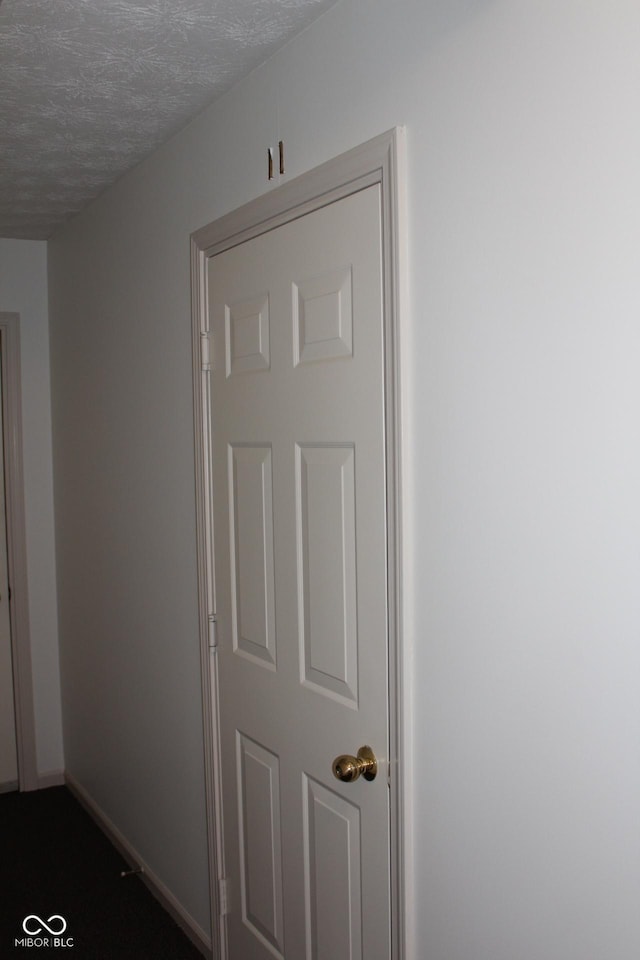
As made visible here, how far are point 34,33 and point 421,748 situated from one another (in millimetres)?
1757

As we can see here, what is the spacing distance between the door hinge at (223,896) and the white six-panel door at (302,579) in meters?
0.02

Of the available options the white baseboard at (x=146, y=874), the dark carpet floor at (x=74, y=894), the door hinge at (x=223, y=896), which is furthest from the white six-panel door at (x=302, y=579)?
the dark carpet floor at (x=74, y=894)

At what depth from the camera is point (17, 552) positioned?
393 centimetres

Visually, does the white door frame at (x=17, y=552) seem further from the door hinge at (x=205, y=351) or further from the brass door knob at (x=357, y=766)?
the brass door knob at (x=357, y=766)

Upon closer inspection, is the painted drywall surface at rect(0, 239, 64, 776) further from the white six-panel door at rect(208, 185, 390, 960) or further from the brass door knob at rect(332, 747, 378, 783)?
the brass door knob at rect(332, 747, 378, 783)

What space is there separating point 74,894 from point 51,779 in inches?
42.5

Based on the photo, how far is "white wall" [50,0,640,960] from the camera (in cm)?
122

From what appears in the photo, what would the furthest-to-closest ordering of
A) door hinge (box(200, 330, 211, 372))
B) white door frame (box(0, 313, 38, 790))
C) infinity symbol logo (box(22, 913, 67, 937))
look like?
white door frame (box(0, 313, 38, 790)) < infinity symbol logo (box(22, 913, 67, 937)) < door hinge (box(200, 330, 211, 372))

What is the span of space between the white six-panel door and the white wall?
135 mm

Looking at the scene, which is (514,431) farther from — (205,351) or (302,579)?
(205,351)

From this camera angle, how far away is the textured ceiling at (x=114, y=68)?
177 centimetres

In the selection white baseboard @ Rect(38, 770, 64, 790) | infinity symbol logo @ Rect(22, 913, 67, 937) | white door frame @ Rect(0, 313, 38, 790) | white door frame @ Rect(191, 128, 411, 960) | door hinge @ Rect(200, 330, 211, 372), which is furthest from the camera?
white baseboard @ Rect(38, 770, 64, 790)

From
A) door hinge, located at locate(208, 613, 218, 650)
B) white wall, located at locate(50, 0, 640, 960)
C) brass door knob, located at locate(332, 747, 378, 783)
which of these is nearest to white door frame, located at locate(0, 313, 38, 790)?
door hinge, located at locate(208, 613, 218, 650)

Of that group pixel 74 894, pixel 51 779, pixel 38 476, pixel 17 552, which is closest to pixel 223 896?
pixel 74 894
